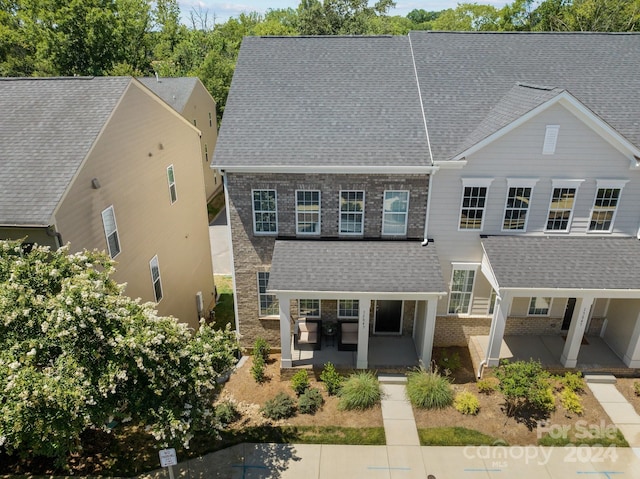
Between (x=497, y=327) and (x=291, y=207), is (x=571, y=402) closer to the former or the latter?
(x=497, y=327)

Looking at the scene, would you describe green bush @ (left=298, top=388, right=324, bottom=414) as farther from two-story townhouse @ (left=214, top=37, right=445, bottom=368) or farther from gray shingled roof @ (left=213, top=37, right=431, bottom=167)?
gray shingled roof @ (left=213, top=37, right=431, bottom=167)

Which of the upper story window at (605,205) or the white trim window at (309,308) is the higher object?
the upper story window at (605,205)

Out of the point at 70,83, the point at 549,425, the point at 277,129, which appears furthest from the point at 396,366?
the point at 70,83

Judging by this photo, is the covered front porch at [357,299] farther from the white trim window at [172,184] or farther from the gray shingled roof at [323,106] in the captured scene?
the white trim window at [172,184]

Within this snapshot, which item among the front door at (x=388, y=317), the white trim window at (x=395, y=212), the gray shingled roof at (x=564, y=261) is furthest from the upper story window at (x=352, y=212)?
the gray shingled roof at (x=564, y=261)

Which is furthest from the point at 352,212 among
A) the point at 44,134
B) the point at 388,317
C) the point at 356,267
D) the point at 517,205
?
the point at 44,134
